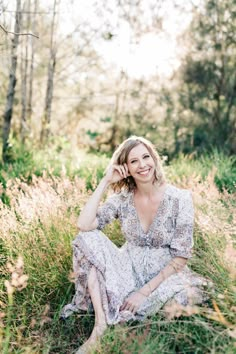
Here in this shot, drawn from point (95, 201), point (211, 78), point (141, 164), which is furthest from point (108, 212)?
point (211, 78)

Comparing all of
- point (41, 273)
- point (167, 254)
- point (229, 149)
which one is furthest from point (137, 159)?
point (229, 149)

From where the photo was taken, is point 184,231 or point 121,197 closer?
point 184,231

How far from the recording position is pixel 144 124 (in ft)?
40.6

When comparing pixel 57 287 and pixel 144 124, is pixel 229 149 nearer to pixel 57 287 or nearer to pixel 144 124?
pixel 144 124

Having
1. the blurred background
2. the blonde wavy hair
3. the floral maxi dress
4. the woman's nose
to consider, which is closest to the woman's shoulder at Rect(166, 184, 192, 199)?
the floral maxi dress

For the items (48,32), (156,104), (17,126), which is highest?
(48,32)

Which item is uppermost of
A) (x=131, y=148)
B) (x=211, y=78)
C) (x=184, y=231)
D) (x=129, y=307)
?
(x=211, y=78)

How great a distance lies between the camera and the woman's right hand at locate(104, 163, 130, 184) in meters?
3.72

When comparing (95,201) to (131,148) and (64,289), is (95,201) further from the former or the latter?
(64,289)

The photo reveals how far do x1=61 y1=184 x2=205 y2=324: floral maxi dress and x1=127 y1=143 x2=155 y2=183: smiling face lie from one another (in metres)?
0.18

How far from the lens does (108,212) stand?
374 centimetres

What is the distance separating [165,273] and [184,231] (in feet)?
1.02

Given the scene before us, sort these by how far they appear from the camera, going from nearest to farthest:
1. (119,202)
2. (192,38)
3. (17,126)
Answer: (119,202), (192,38), (17,126)

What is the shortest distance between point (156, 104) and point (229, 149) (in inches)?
80.0
